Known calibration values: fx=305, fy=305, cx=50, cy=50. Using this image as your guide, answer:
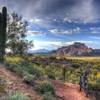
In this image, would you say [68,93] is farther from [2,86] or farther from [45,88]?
[2,86]

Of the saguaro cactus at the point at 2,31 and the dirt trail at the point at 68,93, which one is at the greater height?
the saguaro cactus at the point at 2,31

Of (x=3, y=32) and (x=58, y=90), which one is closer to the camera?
(x=58, y=90)

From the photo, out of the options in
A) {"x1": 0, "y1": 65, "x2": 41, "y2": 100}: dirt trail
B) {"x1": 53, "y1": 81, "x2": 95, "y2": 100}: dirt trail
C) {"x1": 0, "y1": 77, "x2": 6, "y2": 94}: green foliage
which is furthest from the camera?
{"x1": 53, "y1": 81, "x2": 95, "y2": 100}: dirt trail

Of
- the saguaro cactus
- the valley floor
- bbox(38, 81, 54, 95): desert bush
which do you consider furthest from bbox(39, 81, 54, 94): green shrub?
the saguaro cactus

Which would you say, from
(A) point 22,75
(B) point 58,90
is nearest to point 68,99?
(B) point 58,90

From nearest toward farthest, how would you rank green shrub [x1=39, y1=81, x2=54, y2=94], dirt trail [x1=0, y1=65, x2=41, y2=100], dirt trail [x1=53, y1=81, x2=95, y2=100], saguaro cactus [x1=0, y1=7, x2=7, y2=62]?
dirt trail [x1=0, y1=65, x2=41, y2=100]
green shrub [x1=39, y1=81, x2=54, y2=94]
dirt trail [x1=53, y1=81, x2=95, y2=100]
saguaro cactus [x1=0, y1=7, x2=7, y2=62]

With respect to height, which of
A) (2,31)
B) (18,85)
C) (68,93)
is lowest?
(68,93)

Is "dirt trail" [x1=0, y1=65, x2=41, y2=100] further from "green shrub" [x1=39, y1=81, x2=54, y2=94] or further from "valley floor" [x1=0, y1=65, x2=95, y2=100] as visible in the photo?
"green shrub" [x1=39, y1=81, x2=54, y2=94]

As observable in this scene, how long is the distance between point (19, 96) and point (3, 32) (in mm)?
12060

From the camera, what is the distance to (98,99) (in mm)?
24688

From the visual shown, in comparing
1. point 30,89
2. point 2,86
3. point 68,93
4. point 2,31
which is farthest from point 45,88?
point 2,31

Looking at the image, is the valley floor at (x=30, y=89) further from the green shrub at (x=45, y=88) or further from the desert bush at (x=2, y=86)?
the green shrub at (x=45, y=88)

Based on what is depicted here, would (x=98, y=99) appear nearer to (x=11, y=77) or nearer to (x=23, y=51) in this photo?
(x=11, y=77)

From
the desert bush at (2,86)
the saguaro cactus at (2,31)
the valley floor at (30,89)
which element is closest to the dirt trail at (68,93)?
the valley floor at (30,89)
